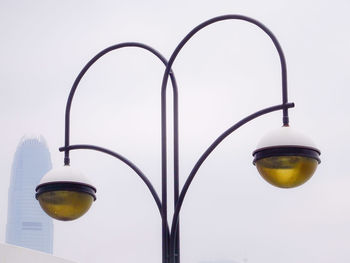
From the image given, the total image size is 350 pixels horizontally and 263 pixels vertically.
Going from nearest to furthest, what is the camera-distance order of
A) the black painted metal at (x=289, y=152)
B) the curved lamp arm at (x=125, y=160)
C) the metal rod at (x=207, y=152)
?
the black painted metal at (x=289, y=152), the metal rod at (x=207, y=152), the curved lamp arm at (x=125, y=160)

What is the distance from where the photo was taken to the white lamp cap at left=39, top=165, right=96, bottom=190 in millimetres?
6363

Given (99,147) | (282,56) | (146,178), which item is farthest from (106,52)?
(282,56)

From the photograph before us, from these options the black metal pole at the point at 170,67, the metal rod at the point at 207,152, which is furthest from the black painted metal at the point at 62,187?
the metal rod at the point at 207,152

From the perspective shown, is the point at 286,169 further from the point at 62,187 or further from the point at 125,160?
the point at 62,187

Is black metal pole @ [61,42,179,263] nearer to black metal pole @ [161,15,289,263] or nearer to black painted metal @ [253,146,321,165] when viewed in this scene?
black metal pole @ [161,15,289,263]

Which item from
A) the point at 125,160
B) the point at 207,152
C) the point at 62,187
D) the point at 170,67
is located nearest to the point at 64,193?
the point at 62,187

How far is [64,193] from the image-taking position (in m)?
6.38

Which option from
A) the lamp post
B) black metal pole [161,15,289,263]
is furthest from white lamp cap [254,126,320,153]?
black metal pole [161,15,289,263]

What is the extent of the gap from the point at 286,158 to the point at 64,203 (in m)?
2.06

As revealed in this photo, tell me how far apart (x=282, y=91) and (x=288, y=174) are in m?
0.77

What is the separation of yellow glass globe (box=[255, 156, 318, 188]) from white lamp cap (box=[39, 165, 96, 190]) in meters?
1.66

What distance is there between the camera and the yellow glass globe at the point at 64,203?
638 cm

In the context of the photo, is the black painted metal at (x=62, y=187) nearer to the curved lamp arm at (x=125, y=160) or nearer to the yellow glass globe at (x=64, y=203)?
the yellow glass globe at (x=64, y=203)

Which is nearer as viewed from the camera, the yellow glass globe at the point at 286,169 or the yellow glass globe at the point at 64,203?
the yellow glass globe at the point at 286,169
